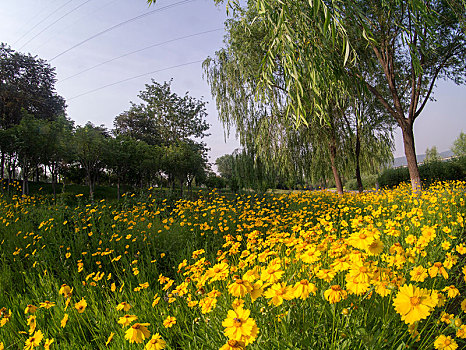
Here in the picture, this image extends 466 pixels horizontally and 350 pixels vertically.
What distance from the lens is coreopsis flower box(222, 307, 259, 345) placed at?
708 millimetres

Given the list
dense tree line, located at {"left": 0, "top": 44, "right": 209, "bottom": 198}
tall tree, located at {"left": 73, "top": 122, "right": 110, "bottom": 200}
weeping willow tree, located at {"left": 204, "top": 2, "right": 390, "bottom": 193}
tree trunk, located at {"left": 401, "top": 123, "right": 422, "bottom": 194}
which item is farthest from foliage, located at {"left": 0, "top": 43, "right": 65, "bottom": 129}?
tree trunk, located at {"left": 401, "top": 123, "right": 422, "bottom": 194}

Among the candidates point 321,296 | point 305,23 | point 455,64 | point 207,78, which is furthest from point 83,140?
point 455,64

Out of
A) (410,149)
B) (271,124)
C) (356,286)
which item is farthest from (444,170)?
(356,286)

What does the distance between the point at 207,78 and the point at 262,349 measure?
1048 cm

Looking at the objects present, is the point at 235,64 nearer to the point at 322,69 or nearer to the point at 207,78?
the point at 207,78

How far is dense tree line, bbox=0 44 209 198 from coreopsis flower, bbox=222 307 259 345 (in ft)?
32.0

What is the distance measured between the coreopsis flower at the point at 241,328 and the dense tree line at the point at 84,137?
32.0 feet

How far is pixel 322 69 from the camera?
99.2 inches

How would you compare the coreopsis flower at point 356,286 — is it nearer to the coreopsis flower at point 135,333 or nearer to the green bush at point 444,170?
the coreopsis flower at point 135,333

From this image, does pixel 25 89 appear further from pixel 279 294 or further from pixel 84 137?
pixel 279 294

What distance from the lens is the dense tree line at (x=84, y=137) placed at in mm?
13094

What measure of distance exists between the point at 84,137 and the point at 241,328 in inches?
597

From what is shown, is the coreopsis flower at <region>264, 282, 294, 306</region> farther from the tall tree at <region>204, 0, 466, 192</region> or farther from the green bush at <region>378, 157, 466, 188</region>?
the green bush at <region>378, 157, 466, 188</region>

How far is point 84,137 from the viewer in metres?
13.2
